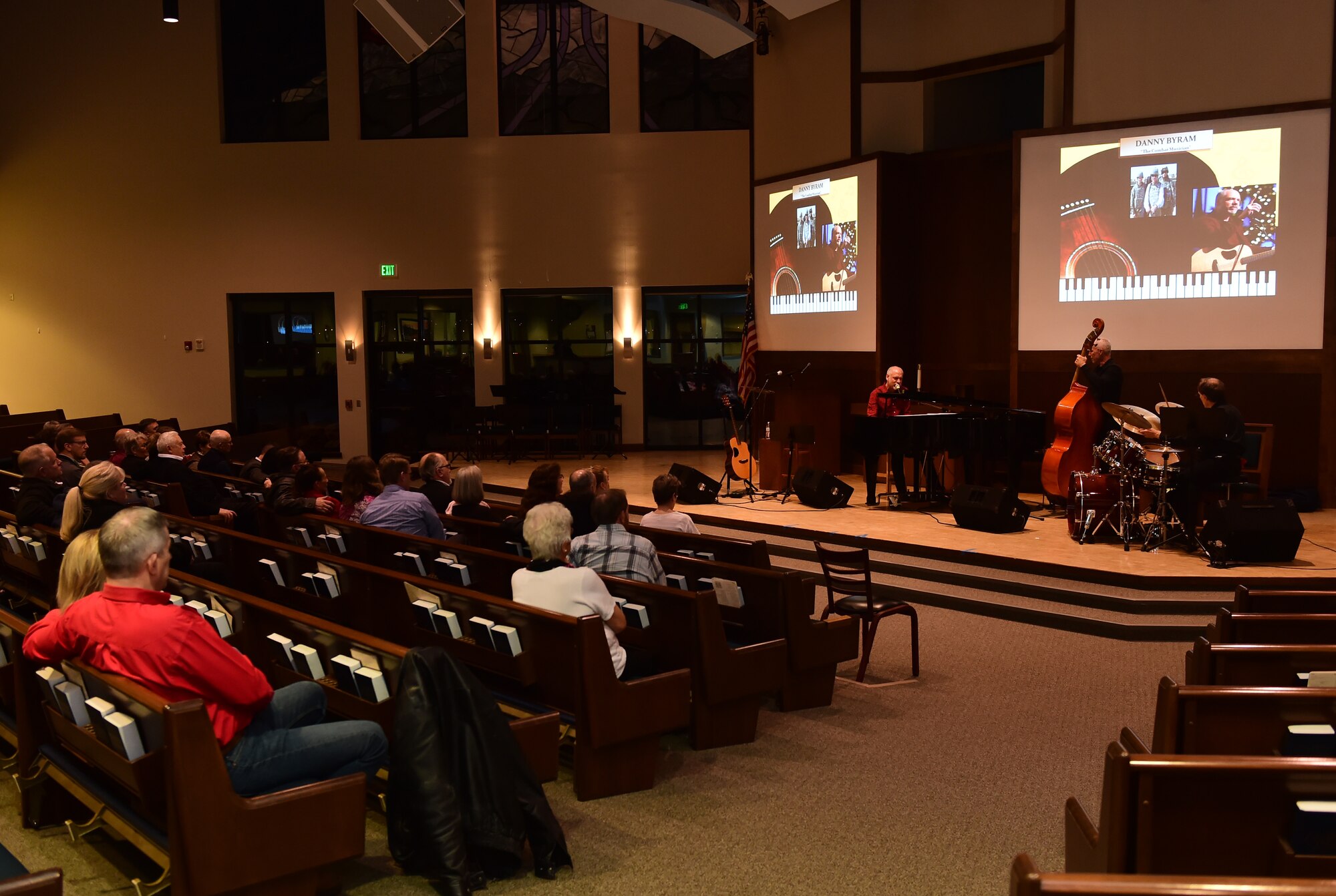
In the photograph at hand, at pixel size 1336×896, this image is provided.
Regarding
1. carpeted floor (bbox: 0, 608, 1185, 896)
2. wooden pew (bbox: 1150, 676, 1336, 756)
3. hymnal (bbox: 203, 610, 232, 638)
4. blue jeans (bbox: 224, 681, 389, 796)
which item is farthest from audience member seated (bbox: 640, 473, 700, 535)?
wooden pew (bbox: 1150, 676, 1336, 756)

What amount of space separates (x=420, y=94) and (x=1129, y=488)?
486 inches

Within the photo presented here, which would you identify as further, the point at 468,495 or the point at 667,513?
the point at 468,495

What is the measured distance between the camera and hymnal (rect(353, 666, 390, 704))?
11.3ft

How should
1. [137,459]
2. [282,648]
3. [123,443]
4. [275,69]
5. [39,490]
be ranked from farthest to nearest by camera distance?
[275,69] → [123,443] → [137,459] → [39,490] → [282,648]

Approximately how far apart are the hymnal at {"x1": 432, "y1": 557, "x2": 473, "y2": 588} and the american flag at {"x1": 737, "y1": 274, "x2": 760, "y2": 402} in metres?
8.08

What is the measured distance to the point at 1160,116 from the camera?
957cm

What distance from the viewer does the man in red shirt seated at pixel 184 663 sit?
9.64ft

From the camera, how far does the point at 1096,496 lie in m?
7.81

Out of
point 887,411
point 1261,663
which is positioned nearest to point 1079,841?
point 1261,663

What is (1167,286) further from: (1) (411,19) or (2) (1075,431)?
(1) (411,19)

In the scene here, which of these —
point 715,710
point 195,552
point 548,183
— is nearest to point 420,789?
point 715,710

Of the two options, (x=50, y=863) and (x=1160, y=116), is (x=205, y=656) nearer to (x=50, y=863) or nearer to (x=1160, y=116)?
(x=50, y=863)

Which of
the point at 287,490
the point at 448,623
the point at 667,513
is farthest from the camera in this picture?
the point at 287,490

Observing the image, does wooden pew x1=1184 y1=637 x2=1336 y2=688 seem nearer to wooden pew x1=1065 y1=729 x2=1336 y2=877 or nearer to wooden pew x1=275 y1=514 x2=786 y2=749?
wooden pew x1=1065 y1=729 x2=1336 y2=877
